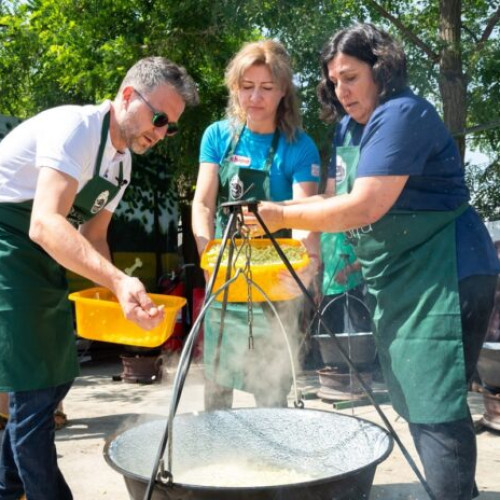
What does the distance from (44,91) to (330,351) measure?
4.89 meters

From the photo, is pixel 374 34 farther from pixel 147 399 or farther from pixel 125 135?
pixel 147 399

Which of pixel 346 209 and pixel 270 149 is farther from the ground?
pixel 270 149

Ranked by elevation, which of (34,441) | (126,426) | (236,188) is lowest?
(126,426)

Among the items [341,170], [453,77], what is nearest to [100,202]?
[341,170]

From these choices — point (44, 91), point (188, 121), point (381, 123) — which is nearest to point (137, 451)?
point (381, 123)

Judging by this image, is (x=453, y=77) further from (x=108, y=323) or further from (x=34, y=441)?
(x=34, y=441)

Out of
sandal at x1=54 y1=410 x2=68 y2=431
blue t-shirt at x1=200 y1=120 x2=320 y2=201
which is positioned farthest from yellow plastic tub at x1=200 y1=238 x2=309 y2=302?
sandal at x1=54 y1=410 x2=68 y2=431

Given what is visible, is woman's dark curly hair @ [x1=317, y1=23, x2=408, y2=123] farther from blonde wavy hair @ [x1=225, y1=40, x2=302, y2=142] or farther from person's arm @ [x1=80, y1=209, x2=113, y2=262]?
person's arm @ [x1=80, y1=209, x2=113, y2=262]

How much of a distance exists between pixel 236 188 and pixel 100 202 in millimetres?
545

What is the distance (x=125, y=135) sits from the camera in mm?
2201

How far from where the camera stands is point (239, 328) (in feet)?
8.70

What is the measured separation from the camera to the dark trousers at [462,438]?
1.93 meters

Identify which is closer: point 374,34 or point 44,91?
point 374,34

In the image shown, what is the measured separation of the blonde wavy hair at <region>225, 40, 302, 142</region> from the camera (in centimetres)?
259
